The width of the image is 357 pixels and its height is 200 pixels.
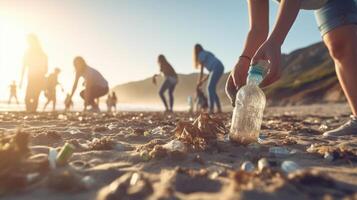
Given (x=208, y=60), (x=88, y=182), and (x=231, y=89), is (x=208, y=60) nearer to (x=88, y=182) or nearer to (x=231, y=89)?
(x=231, y=89)

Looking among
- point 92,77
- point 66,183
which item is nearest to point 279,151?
point 66,183

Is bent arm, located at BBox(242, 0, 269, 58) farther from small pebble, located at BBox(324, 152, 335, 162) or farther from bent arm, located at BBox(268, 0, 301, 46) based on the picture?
small pebble, located at BBox(324, 152, 335, 162)

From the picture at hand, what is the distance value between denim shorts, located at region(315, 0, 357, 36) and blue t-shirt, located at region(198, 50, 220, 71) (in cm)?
997

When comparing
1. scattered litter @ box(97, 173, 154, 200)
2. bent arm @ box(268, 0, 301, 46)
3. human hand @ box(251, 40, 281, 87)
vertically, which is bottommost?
scattered litter @ box(97, 173, 154, 200)

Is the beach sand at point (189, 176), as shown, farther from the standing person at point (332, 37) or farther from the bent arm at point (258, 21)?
the bent arm at point (258, 21)

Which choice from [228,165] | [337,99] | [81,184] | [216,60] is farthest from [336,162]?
[337,99]

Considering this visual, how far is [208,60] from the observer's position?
14922 millimetres

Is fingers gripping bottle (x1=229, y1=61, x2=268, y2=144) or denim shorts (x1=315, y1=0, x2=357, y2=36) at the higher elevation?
denim shorts (x1=315, y1=0, x2=357, y2=36)

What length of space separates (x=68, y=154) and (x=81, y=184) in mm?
617

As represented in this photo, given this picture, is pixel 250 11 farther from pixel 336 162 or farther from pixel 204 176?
pixel 204 176

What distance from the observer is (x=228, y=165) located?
2932 mm

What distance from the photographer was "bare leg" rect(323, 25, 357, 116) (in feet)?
15.3

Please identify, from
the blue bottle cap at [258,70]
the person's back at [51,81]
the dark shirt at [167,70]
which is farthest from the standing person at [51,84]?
the blue bottle cap at [258,70]

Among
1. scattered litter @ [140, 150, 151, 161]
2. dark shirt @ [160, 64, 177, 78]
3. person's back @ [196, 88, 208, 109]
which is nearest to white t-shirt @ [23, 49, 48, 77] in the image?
dark shirt @ [160, 64, 177, 78]
